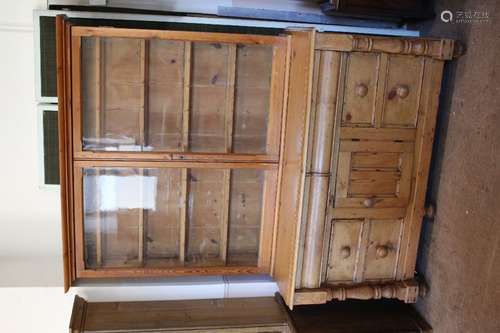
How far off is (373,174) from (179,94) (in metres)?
0.77

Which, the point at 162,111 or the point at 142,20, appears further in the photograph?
the point at 142,20

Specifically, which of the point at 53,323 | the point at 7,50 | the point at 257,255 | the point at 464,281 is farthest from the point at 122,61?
the point at 464,281

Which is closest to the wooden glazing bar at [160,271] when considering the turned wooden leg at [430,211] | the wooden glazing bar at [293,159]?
the wooden glazing bar at [293,159]

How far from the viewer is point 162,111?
68.5 inches

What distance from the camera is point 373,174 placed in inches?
66.5

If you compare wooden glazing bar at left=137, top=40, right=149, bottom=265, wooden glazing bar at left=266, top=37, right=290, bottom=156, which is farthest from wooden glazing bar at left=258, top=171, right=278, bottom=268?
wooden glazing bar at left=137, top=40, right=149, bottom=265

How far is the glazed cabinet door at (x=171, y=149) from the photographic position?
1.68 meters

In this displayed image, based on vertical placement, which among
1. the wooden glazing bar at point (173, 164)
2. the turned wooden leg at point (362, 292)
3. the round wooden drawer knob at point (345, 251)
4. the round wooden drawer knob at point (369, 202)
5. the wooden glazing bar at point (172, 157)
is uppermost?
the wooden glazing bar at point (172, 157)

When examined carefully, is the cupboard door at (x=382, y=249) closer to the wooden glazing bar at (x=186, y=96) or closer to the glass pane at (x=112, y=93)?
the wooden glazing bar at (x=186, y=96)

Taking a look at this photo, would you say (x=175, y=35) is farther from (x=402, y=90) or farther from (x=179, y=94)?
(x=402, y=90)

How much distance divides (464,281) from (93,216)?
1.36 m

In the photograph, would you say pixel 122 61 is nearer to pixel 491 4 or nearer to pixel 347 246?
pixel 347 246

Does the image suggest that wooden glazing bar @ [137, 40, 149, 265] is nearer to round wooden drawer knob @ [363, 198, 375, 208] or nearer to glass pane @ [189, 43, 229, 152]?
glass pane @ [189, 43, 229, 152]

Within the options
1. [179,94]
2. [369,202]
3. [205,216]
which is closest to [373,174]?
[369,202]
